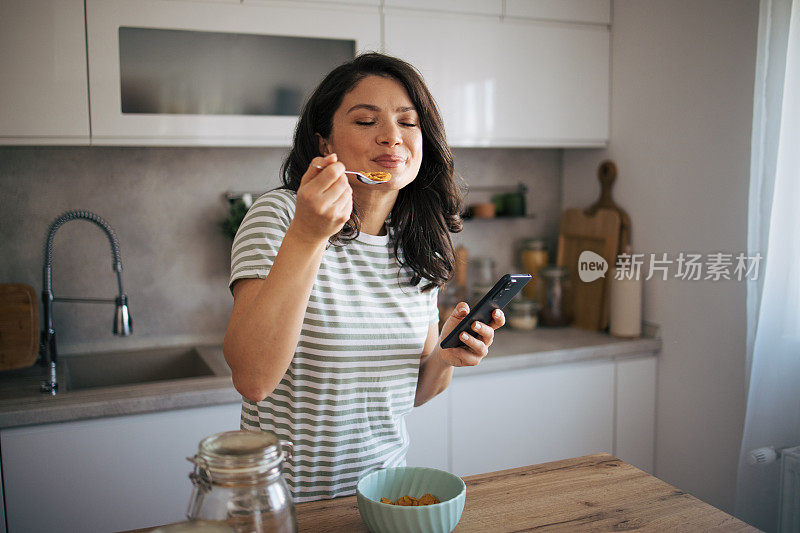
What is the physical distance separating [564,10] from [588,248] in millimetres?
915

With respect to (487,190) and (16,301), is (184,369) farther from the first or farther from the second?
(487,190)

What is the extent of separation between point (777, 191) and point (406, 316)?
1237 mm

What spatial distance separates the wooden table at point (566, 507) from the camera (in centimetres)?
97

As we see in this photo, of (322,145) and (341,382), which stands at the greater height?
(322,145)

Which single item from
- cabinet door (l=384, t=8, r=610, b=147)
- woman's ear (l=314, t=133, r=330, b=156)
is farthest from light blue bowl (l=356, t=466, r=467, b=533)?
cabinet door (l=384, t=8, r=610, b=147)

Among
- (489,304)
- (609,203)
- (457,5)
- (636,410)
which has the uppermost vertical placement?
(457,5)

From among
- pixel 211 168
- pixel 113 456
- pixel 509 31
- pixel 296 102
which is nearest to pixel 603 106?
pixel 509 31

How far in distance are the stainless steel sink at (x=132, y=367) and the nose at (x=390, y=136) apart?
1.24m

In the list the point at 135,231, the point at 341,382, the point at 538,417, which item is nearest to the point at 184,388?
the point at 135,231

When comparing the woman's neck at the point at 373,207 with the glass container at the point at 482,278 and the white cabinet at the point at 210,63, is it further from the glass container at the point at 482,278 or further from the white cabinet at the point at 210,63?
the glass container at the point at 482,278

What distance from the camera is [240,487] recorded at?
2.30 feet

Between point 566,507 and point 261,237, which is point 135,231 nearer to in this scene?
point 261,237

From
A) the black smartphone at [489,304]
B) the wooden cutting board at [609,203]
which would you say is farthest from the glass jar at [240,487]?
the wooden cutting board at [609,203]

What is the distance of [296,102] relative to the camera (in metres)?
2.24
